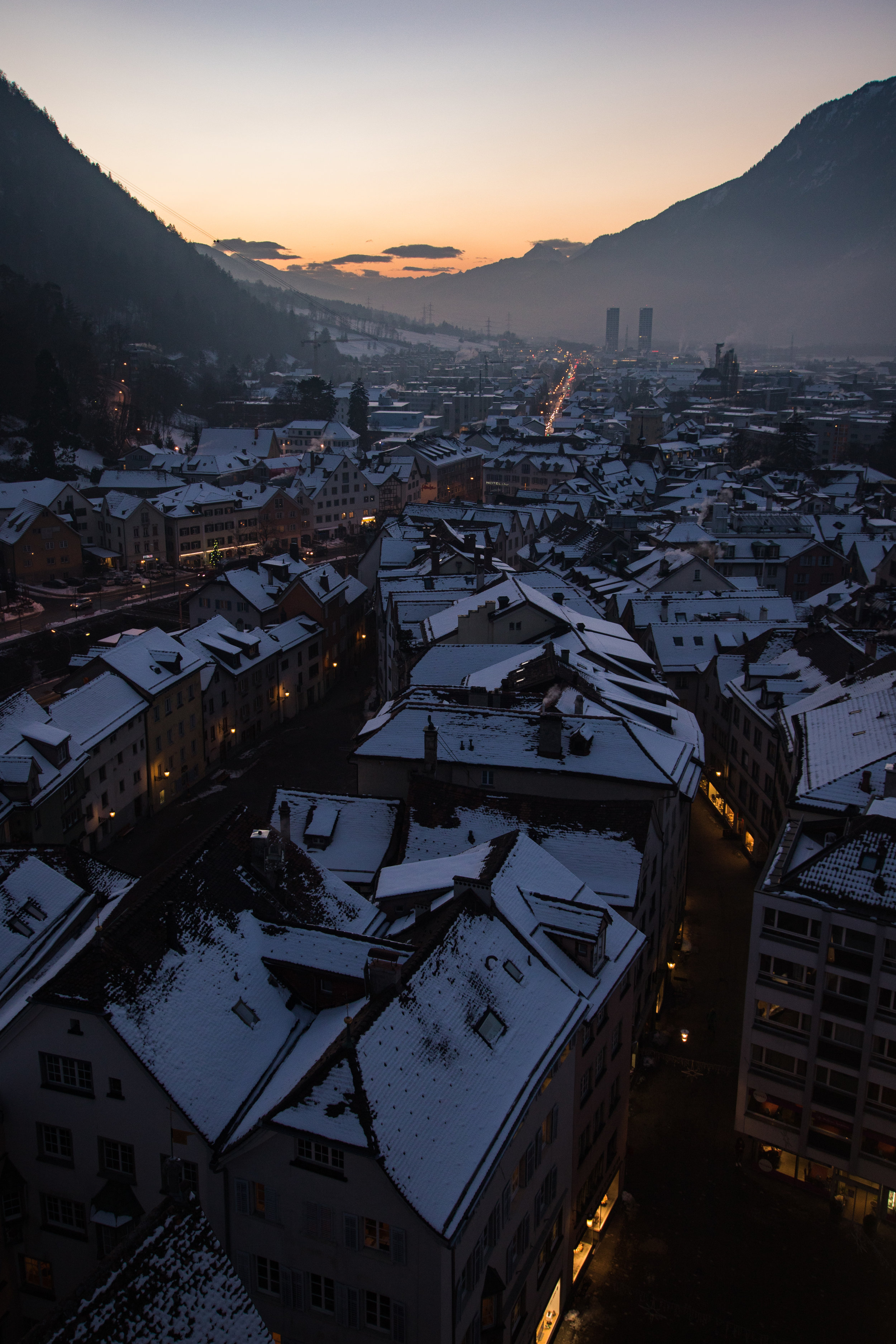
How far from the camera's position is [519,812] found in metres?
35.2

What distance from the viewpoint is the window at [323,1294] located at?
20.6 m

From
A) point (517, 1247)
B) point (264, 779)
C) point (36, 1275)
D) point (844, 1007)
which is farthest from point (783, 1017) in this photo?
point (264, 779)

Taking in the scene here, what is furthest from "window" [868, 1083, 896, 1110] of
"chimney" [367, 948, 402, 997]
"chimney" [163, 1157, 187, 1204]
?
"chimney" [163, 1157, 187, 1204]

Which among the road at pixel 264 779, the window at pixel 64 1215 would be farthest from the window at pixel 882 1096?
the road at pixel 264 779

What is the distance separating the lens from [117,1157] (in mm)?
22141

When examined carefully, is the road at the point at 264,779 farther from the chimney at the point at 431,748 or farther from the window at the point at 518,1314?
the window at the point at 518,1314

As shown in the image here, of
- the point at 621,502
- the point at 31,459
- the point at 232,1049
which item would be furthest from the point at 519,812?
the point at 31,459

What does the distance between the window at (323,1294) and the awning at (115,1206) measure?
4.43 metres

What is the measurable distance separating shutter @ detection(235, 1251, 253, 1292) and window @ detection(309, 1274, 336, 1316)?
1.59 m

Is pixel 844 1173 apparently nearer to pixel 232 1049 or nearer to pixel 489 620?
pixel 232 1049

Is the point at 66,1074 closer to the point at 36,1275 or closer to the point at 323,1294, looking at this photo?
the point at 36,1275

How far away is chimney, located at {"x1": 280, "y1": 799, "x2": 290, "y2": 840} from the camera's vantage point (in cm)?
3553

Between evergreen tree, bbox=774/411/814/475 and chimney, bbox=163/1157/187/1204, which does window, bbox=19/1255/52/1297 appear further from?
evergreen tree, bbox=774/411/814/475

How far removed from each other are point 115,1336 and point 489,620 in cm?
4396
